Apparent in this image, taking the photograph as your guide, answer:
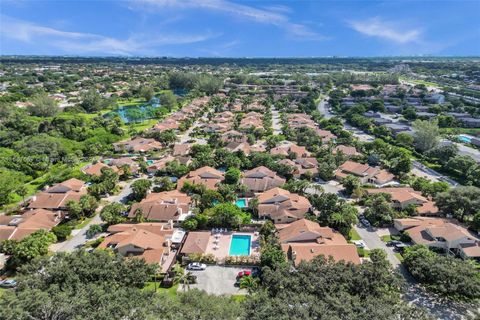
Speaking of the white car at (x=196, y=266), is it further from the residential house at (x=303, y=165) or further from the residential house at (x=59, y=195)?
the residential house at (x=303, y=165)

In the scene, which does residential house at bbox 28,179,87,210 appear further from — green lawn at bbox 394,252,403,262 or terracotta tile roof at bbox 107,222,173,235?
green lawn at bbox 394,252,403,262

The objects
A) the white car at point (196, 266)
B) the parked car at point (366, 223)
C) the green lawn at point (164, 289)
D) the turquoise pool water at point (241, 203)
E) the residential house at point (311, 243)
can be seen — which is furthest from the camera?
the turquoise pool water at point (241, 203)

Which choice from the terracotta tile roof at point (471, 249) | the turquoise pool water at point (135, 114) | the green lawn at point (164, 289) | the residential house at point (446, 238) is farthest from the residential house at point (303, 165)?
the turquoise pool water at point (135, 114)

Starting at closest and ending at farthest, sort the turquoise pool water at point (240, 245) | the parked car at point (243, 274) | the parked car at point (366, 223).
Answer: the parked car at point (243, 274)
the turquoise pool water at point (240, 245)
the parked car at point (366, 223)

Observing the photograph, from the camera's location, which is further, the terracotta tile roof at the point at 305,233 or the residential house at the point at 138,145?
the residential house at the point at 138,145

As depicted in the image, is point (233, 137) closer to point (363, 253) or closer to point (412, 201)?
point (412, 201)

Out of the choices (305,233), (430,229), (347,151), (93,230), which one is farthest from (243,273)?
(347,151)
